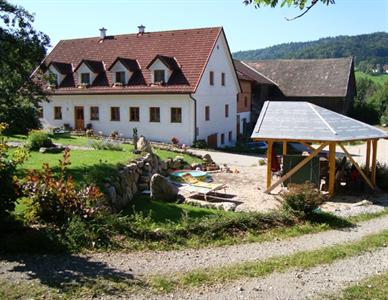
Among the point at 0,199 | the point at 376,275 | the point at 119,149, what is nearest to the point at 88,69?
the point at 119,149

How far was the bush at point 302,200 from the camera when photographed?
11047 millimetres

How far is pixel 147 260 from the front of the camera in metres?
7.91

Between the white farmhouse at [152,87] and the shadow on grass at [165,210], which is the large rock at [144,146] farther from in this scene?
the white farmhouse at [152,87]

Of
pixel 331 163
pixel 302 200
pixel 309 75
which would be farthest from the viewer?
pixel 309 75

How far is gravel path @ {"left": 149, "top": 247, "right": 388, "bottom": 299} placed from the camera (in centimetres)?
652

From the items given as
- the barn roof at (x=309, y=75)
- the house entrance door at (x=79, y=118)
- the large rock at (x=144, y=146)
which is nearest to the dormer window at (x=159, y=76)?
the house entrance door at (x=79, y=118)

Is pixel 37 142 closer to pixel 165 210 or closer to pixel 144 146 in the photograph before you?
pixel 144 146

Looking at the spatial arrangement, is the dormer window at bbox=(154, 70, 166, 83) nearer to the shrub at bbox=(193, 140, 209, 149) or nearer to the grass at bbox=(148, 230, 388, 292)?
the shrub at bbox=(193, 140, 209, 149)

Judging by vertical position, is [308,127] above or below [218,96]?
below

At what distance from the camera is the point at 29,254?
7762 mm

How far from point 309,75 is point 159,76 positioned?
24.1 metres

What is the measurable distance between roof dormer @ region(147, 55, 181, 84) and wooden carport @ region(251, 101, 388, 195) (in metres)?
14.3

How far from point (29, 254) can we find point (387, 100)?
54.1 meters

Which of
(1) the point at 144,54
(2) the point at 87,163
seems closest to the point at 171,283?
(2) the point at 87,163
